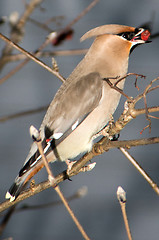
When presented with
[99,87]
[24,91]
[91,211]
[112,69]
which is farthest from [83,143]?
[24,91]

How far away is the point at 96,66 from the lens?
10.2ft

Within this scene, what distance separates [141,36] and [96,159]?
2.87 meters

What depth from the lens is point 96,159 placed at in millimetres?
5645

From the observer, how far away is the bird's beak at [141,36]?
9.54 feet

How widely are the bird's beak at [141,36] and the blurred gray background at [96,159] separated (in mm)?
2085

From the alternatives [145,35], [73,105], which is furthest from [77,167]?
[145,35]

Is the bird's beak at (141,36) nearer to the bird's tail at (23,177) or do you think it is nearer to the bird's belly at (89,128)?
the bird's belly at (89,128)

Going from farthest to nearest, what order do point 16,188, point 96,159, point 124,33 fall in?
point 96,159
point 124,33
point 16,188

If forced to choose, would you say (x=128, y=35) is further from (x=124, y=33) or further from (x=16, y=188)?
(x=16, y=188)

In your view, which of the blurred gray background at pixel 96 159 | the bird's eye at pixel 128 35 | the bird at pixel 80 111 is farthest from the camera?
the blurred gray background at pixel 96 159

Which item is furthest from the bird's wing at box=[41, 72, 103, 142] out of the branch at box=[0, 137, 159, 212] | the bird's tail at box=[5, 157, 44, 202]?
the branch at box=[0, 137, 159, 212]

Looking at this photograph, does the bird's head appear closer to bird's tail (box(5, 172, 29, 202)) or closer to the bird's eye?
the bird's eye

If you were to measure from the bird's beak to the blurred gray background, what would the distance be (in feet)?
6.84

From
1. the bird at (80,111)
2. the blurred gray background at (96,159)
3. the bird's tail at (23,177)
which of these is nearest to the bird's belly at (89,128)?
the bird at (80,111)
